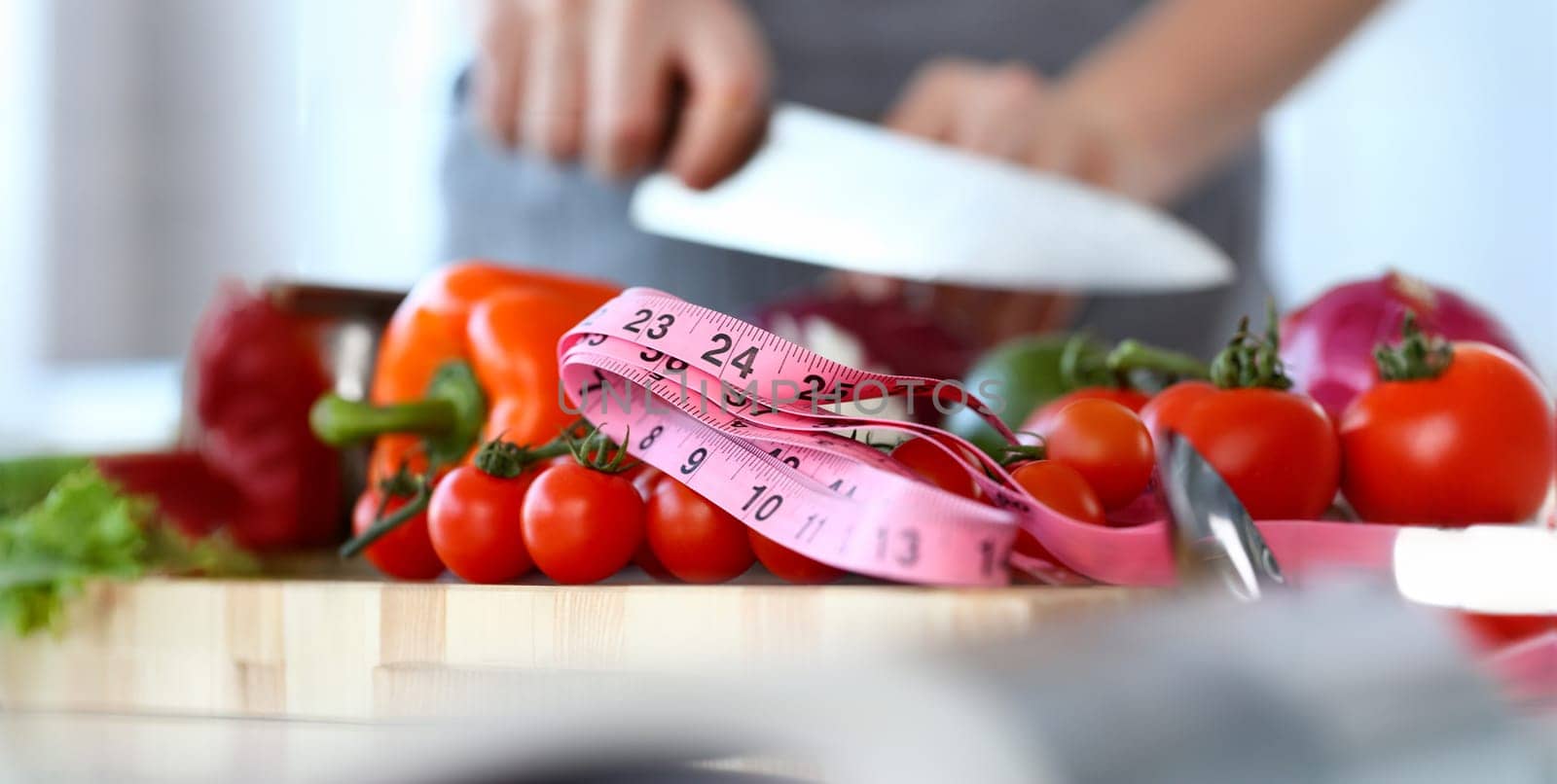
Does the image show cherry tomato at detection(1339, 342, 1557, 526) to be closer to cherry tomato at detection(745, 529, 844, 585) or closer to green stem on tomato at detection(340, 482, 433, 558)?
cherry tomato at detection(745, 529, 844, 585)

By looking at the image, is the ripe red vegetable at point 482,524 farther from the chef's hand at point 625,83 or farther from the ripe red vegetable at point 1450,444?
the chef's hand at point 625,83

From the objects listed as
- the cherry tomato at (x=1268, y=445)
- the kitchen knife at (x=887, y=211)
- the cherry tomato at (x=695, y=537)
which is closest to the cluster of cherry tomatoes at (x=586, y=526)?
the cherry tomato at (x=695, y=537)

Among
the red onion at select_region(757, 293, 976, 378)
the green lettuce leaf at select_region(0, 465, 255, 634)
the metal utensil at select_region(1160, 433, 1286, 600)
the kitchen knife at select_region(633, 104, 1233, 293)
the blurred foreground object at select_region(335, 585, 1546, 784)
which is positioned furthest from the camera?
the red onion at select_region(757, 293, 976, 378)

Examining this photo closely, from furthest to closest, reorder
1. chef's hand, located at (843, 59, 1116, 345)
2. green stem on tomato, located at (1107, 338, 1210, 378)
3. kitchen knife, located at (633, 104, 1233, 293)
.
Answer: chef's hand, located at (843, 59, 1116, 345)
kitchen knife, located at (633, 104, 1233, 293)
green stem on tomato, located at (1107, 338, 1210, 378)

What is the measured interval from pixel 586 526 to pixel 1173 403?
0.31 meters

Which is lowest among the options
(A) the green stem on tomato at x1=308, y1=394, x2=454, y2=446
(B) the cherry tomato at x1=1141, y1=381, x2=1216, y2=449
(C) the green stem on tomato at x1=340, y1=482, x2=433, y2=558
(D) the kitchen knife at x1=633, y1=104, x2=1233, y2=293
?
(C) the green stem on tomato at x1=340, y1=482, x2=433, y2=558

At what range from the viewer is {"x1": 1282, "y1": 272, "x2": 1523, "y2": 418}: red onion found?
0.79 m

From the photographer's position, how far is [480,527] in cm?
60

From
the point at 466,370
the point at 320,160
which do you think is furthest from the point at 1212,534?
the point at 320,160

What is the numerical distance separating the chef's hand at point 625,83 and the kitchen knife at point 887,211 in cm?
3

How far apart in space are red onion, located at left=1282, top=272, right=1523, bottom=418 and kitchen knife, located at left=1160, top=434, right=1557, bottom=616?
20 centimetres

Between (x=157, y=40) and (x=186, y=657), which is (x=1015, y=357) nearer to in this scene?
(x=186, y=657)

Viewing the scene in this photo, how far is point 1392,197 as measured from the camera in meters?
2.33

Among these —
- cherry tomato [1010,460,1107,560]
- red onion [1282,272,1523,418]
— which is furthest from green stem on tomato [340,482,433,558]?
red onion [1282,272,1523,418]
